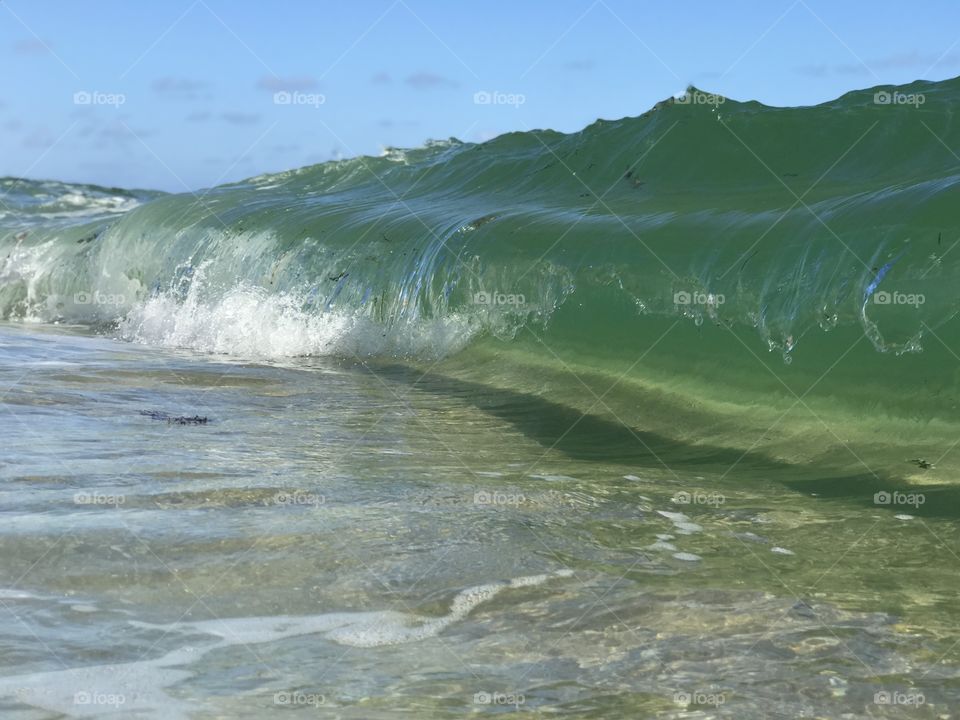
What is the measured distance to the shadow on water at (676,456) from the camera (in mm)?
4410

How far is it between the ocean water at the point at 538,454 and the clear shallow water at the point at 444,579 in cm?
1

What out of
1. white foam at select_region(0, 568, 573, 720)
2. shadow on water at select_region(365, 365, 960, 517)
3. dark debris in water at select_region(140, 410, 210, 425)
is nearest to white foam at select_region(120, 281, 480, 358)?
shadow on water at select_region(365, 365, 960, 517)

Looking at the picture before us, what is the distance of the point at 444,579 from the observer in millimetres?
3217

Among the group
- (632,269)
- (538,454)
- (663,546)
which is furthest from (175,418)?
(632,269)

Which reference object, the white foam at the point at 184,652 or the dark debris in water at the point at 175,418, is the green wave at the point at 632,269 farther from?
the white foam at the point at 184,652

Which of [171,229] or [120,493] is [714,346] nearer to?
[120,493]

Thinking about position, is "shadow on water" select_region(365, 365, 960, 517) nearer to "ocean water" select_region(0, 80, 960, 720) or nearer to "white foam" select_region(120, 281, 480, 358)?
"ocean water" select_region(0, 80, 960, 720)

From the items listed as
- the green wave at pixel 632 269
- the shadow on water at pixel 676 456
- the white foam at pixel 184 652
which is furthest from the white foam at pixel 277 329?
the white foam at pixel 184 652

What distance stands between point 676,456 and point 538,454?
61 cm

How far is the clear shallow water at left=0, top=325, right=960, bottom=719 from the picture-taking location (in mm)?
2498

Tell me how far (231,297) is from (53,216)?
39.8 ft

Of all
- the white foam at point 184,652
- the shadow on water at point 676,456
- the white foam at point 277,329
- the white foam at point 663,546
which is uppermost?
the white foam at point 277,329

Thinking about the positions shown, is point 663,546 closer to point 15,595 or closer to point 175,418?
point 15,595

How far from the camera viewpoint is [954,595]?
3.16 metres
